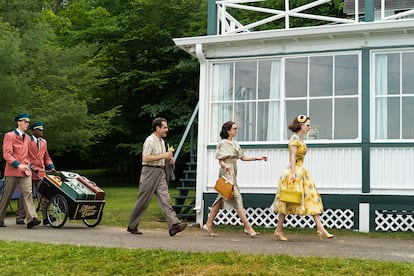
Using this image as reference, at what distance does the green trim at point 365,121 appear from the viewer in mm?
11633

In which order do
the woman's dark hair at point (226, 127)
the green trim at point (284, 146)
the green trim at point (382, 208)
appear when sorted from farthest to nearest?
1. the green trim at point (284, 146)
2. the green trim at point (382, 208)
3. the woman's dark hair at point (226, 127)

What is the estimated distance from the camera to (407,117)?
38.4 feet

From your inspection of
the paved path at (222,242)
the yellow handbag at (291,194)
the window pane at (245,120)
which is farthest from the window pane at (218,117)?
the yellow handbag at (291,194)

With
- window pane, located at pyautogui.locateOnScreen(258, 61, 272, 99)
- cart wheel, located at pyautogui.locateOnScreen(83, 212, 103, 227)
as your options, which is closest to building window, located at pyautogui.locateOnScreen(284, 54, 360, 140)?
window pane, located at pyautogui.locateOnScreen(258, 61, 272, 99)

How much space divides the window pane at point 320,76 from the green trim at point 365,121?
2.18 feet

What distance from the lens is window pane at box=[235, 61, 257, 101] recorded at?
42.3 feet

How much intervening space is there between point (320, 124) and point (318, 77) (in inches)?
36.6

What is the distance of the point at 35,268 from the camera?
746 centimetres

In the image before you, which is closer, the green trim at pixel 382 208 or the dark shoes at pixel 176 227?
the dark shoes at pixel 176 227

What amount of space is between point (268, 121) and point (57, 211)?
449 centimetres

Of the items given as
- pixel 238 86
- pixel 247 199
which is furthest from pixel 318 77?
pixel 247 199

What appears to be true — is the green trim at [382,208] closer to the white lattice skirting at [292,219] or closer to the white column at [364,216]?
the white column at [364,216]

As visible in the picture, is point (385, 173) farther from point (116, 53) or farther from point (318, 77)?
point (116, 53)

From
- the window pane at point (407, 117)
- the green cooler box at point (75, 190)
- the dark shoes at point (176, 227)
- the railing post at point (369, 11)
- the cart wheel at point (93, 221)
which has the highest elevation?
the railing post at point (369, 11)
